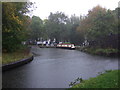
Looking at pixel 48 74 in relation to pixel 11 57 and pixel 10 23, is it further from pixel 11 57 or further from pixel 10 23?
pixel 11 57

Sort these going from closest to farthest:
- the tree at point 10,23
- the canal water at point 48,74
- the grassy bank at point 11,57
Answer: the canal water at point 48,74, the tree at point 10,23, the grassy bank at point 11,57

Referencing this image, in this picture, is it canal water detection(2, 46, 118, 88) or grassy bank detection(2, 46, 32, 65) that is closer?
canal water detection(2, 46, 118, 88)

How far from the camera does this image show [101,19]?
101ft

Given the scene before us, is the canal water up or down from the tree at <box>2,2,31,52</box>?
down

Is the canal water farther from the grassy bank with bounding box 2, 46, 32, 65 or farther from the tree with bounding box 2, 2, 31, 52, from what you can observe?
the tree with bounding box 2, 2, 31, 52

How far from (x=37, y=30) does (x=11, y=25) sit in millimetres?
42198

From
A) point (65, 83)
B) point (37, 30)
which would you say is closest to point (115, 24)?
point (65, 83)

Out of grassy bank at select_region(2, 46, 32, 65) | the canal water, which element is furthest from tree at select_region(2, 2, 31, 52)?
the canal water

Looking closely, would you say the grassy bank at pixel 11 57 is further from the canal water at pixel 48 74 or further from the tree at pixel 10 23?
the canal water at pixel 48 74

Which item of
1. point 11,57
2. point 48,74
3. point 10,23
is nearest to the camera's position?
point 48,74

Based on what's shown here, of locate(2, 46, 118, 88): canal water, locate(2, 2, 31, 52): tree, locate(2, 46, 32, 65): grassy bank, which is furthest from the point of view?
locate(2, 46, 32, 65): grassy bank

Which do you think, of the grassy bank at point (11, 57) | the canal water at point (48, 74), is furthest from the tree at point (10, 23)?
the canal water at point (48, 74)

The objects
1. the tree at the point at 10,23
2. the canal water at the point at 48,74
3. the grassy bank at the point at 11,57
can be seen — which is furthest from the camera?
the grassy bank at the point at 11,57

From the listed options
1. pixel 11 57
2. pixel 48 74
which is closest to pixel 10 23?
pixel 11 57
